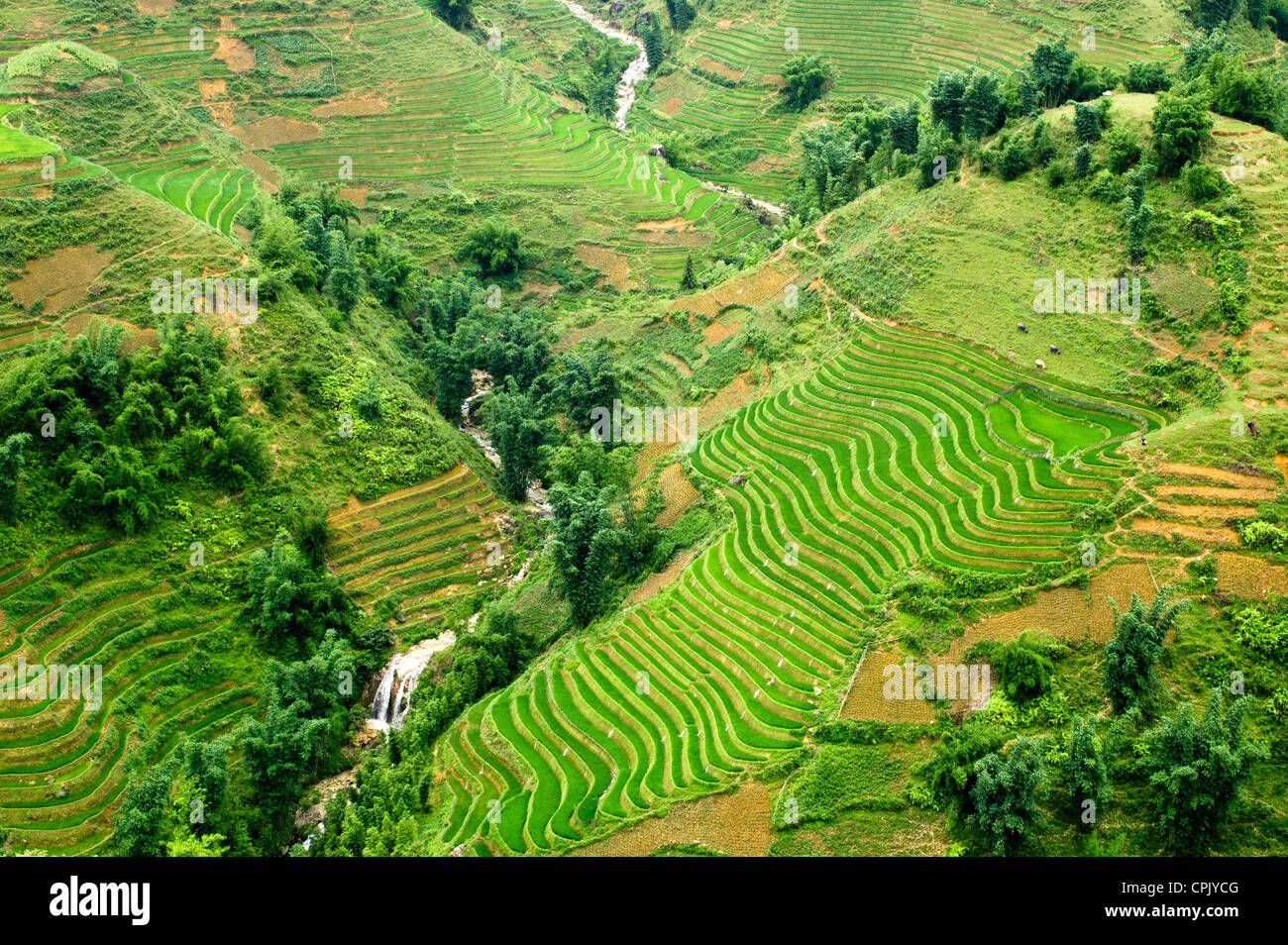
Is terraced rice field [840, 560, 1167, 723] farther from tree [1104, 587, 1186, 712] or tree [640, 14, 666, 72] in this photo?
tree [640, 14, 666, 72]

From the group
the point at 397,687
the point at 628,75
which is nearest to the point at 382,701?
the point at 397,687

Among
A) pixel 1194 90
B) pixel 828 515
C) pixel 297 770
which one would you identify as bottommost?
pixel 297 770

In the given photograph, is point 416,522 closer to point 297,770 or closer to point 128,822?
point 297,770

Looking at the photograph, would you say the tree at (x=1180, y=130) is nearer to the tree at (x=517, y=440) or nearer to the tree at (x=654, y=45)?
the tree at (x=517, y=440)

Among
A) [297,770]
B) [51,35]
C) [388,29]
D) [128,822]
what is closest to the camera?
[128,822]

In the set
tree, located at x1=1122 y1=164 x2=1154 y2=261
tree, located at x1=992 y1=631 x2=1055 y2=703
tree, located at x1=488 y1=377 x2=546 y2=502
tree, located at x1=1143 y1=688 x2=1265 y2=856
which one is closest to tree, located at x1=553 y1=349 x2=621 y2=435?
tree, located at x1=488 y1=377 x2=546 y2=502

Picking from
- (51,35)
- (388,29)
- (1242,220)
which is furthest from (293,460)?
(388,29)

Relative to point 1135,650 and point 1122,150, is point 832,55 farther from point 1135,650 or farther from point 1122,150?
point 1135,650
